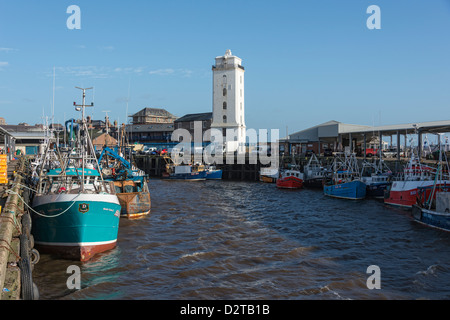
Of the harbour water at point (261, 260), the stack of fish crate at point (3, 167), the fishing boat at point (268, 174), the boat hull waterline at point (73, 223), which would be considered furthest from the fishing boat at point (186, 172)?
the boat hull waterline at point (73, 223)

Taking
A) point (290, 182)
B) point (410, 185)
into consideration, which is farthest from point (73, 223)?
point (290, 182)

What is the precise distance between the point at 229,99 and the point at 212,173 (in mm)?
18948

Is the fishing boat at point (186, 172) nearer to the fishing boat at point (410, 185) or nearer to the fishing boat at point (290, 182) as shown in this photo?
the fishing boat at point (290, 182)

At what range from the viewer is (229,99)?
7250 cm

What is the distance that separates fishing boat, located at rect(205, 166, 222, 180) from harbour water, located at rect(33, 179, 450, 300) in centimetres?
3108

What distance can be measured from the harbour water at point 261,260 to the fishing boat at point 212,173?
102ft

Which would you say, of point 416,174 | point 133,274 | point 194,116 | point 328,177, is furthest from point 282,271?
point 194,116

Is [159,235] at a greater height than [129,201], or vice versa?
[129,201]

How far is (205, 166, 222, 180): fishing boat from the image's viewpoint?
197 ft

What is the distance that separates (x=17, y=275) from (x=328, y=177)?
132 ft

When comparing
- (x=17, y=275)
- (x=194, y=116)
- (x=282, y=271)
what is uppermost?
(x=194, y=116)

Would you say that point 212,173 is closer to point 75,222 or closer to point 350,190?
point 350,190
